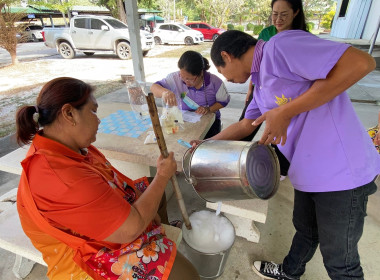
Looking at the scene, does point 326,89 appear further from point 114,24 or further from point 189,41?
point 189,41

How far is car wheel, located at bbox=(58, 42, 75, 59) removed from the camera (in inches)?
398

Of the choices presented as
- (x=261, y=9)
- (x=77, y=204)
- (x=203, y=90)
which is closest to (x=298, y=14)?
(x=203, y=90)

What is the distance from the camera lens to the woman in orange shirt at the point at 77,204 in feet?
2.88

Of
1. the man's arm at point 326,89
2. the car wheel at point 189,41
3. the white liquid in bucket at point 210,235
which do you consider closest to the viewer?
the man's arm at point 326,89

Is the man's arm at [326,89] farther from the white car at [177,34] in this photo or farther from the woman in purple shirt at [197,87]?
the white car at [177,34]

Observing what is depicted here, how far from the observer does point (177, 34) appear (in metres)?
14.1

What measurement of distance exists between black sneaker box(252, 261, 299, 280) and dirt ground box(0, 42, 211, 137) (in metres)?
4.36

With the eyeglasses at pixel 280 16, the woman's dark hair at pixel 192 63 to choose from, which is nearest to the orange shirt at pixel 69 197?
the woman's dark hair at pixel 192 63

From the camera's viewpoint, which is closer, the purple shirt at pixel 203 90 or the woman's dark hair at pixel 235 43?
the woman's dark hair at pixel 235 43

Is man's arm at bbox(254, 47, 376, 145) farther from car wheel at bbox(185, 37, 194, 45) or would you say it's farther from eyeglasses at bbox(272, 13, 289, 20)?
car wheel at bbox(185, 37, 194, 45)

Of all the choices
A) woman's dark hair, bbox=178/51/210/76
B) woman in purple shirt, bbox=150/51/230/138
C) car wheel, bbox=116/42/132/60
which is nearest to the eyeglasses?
woman in purple shirt, bbox=150/51/230/138

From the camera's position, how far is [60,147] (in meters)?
0.99

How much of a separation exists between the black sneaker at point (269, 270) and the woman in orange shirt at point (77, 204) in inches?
29.5

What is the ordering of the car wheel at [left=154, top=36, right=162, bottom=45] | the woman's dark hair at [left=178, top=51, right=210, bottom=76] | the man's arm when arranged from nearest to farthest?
the man's arm, the woman's dark hair at [left=178, top=51, right=210, bottom=76], the car wheel at [left=154, top=36, right=162, bottom=45]
